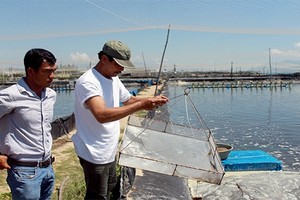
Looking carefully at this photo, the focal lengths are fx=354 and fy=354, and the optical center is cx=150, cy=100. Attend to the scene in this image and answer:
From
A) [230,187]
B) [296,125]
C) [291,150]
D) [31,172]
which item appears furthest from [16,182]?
[296,125]

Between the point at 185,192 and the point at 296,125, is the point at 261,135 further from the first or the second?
the point at 185,192

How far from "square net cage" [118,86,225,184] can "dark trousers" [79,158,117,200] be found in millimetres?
322

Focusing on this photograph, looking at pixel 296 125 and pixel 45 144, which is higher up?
pixel 45 144

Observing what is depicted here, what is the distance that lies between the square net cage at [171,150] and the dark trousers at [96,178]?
0.32 m

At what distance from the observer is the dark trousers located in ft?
8.68

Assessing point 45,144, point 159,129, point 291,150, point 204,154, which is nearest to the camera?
point 45,144

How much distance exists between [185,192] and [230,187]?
94cm

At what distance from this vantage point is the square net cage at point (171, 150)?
10.00 ft

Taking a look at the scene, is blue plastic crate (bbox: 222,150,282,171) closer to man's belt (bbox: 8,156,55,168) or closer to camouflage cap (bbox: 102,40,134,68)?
camouflage cap (bbox: 102,40,134,68)

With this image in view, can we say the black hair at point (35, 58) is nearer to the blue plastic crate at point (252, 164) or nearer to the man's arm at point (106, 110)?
the man's arm at point (106, 110)

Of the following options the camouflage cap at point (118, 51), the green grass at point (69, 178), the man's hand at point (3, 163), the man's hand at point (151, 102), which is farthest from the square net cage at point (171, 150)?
the green grass at point (69, 178)

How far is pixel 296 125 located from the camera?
2006 cm

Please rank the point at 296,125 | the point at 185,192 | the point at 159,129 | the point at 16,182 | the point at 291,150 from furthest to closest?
the point at 296,125
the point at 291,150
the point at 185,192
the point at 159,129
the point at 16,182

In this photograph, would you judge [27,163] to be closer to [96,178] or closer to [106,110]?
[96,178]
